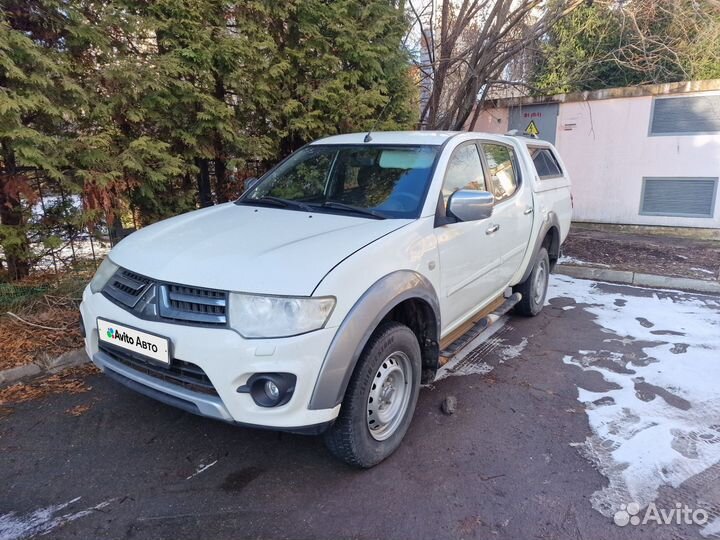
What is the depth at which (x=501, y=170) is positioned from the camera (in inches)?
165

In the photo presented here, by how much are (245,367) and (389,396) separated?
39.4 inches

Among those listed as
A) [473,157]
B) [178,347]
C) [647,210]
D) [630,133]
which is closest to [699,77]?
[630,133]

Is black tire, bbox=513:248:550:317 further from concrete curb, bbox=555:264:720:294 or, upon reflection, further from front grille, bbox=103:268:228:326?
front grille, bbox=103:268:228:326

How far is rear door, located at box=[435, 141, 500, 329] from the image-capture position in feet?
10.1

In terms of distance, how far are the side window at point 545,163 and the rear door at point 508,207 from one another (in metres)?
0.55

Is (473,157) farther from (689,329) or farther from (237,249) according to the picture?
(689,329)

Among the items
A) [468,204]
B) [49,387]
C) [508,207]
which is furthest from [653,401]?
[49,387]

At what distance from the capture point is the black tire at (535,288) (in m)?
4.85

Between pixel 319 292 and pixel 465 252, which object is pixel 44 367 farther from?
pixel 465 252

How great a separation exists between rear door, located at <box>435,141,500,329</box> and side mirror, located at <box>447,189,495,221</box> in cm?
12

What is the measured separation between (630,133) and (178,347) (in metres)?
9.89

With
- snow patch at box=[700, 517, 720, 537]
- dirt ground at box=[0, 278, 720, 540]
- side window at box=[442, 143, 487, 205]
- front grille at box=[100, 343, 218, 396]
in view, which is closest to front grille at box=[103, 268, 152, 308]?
front grille at box=[100, 343, 218, 396]

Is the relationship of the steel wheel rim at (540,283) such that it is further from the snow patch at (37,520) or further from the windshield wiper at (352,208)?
the snow patch at (37,520)

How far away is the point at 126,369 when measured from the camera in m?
2.49
